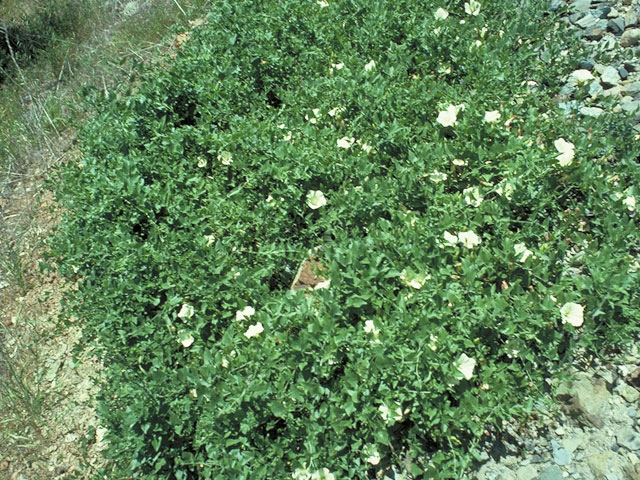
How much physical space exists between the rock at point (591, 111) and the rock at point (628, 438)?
1.85 metres

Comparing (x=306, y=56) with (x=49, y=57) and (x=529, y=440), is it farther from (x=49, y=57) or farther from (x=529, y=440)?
(x=49, y=57)

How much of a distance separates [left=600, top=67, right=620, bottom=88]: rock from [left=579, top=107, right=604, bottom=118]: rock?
232 mm

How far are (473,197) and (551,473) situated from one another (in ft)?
4.42

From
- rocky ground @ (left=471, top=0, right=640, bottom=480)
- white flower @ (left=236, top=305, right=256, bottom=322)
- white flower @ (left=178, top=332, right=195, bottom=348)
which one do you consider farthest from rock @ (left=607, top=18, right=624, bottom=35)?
white flower @ (left=178, top=332, right=195, bottom=348)

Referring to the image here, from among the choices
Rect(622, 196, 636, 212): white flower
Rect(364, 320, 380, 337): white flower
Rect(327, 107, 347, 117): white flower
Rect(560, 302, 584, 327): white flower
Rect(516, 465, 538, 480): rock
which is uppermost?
Rect(327, 107, 347, 117): white flower

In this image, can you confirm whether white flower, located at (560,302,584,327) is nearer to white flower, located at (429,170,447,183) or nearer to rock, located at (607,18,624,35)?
white flower, located at (429,170,447,183)

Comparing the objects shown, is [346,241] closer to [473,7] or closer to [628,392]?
[628,392]

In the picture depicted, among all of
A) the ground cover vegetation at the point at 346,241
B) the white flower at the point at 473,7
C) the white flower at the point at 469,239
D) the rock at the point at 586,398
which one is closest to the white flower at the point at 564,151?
the ground cover vegetation at the point at 346,241

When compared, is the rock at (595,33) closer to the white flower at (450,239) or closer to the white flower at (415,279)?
the white flower at (450,239)

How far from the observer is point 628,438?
2.61m

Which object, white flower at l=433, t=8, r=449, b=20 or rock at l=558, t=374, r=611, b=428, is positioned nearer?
rock at l=558, t=374, r=611, b=428

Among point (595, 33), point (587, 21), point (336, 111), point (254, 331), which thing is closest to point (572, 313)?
point (254, 331)

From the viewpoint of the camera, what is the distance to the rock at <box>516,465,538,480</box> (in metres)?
2.60

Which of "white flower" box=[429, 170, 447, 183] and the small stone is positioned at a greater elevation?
"white flower" box=[429, 170, 447, 183]
